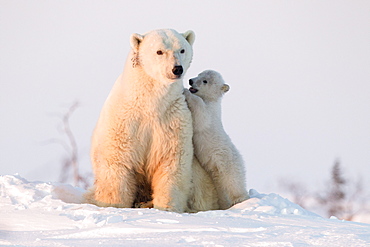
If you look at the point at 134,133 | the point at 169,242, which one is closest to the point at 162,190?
the point at 134,133

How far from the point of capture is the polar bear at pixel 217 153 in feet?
25.2

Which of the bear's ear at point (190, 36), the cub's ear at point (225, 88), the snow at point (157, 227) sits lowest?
the snow at point (157, 227)

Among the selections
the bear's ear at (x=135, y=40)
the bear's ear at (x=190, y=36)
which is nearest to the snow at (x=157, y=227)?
the bear's ear at (x=135, y=40)

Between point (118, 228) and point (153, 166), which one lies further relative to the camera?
point (153, 166)

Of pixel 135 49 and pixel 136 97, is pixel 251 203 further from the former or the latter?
pixel 135 49

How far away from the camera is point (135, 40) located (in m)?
7.15

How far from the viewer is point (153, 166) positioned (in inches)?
289

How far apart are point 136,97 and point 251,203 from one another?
6.37 ft

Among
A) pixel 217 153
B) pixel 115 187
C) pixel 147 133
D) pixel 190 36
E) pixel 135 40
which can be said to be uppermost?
pixel 190 36

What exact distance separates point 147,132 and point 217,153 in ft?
3.49

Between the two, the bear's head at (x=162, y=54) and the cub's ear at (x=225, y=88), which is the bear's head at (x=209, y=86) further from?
the bear's head at (x=162, y=54)

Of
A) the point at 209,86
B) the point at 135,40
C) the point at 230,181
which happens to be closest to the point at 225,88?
the point at 209,86

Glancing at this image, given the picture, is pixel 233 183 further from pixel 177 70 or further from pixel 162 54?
pixel 162 54

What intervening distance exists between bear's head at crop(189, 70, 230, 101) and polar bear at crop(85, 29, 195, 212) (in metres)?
0.66
